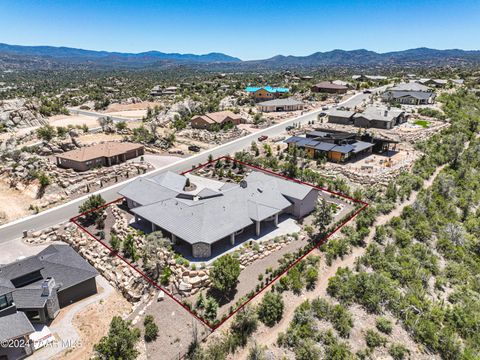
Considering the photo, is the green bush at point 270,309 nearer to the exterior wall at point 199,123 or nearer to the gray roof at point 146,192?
the gray roof at point 146,192

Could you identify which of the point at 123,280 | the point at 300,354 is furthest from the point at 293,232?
the point at 123,280

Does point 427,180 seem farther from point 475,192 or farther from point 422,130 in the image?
point 422,130

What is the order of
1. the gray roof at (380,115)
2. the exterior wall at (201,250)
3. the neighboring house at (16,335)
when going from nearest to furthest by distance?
the neighboring house at (16,335), the exterior wall at (201,250), the gray roof at (380,115)

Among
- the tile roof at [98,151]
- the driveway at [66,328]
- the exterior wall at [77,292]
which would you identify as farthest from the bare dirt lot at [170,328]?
the tile roof at [98,151]

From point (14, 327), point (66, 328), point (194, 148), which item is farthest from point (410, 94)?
point (14, 327)

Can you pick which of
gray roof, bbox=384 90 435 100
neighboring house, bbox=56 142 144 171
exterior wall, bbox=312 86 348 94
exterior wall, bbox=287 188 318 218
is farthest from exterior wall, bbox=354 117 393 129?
neighboring house, bbox=56 142 144 171

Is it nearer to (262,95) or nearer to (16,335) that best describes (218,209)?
(16,335)

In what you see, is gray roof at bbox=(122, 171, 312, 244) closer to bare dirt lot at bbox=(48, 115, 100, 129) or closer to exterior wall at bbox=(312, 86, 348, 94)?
bare dirt lot at bbox=(48, 115, 100, 129)
